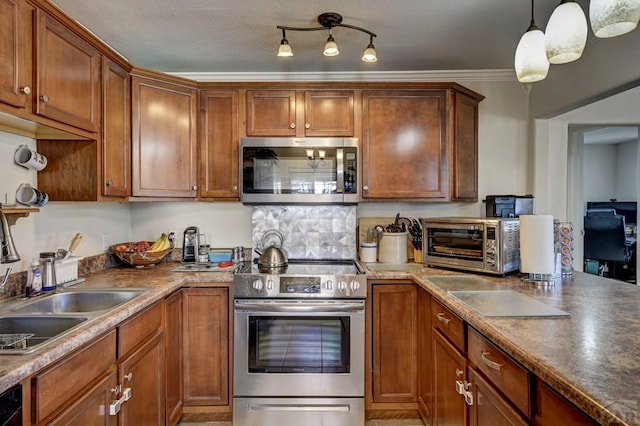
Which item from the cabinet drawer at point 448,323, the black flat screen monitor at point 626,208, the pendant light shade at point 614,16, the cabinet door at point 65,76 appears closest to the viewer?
the pendant light shade at point 614,16

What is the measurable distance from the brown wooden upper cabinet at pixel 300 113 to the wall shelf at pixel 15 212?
4.48 feet

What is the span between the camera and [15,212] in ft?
5.52

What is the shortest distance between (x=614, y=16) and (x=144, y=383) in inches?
90.1

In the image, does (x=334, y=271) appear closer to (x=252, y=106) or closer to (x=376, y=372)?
(x=376, y=372)

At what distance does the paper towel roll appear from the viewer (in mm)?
1950

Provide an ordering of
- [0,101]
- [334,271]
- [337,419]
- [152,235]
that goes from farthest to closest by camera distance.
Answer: [152,235] < [334,271] < [337,419] < [0,101]

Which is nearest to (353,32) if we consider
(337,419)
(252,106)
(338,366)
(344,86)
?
(344,86)

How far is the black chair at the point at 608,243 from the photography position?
5.20m

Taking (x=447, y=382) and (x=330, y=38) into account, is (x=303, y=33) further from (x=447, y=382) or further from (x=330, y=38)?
(x=447, y=382)

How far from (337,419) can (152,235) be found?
1.92 metres

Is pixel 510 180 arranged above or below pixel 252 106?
below

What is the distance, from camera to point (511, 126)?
9.96 ft

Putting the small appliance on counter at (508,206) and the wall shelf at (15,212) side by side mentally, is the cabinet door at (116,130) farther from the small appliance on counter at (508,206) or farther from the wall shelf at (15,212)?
Answer: the small appliance on counter at (508,206)

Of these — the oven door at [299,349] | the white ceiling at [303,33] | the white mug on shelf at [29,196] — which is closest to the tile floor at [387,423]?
the oven door at [299,349]
